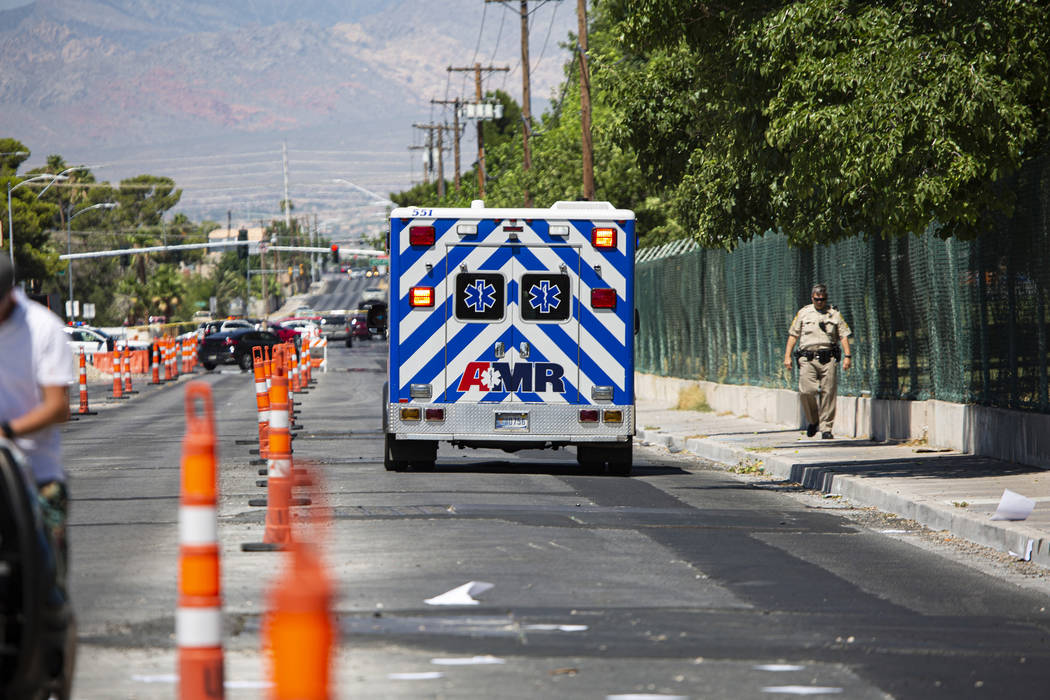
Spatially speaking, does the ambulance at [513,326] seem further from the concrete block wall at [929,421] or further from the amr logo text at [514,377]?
the concrete block wall at [929,421]

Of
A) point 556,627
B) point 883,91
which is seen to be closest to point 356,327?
point 883,91

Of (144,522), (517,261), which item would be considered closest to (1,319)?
Answer: (144,522)

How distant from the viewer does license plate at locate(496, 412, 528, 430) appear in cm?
1789

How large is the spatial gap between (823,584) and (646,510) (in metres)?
4.28

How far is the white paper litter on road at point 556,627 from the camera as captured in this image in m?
8.46

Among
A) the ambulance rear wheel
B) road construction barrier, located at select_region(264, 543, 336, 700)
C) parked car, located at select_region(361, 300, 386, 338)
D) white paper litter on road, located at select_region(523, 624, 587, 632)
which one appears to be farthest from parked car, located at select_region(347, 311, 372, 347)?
road construction barrier, located at select_region(264, 543, 336, 700)

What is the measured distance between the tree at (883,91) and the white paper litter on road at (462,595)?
6.13 m

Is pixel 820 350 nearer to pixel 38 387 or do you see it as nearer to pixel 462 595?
pixel 462 595

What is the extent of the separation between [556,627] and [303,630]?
472 centimetres

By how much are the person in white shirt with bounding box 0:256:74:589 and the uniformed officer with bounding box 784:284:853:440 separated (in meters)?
16.4

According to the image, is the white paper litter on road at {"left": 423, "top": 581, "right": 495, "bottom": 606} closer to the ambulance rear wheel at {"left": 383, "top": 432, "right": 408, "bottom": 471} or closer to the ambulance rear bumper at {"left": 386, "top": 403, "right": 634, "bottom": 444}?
the ambulance rear bumper at {"left": 386, "top": 403, "right": 634, "bottom": 444}

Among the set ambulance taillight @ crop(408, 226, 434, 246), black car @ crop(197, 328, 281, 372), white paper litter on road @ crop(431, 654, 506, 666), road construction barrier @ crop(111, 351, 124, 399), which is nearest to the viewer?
white paper litter on road @ crop(431, 654, 506, 666)

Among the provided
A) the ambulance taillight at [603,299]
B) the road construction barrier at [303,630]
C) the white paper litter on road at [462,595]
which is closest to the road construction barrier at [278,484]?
the white paper litter on road at [462,595]

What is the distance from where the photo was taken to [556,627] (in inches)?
336
